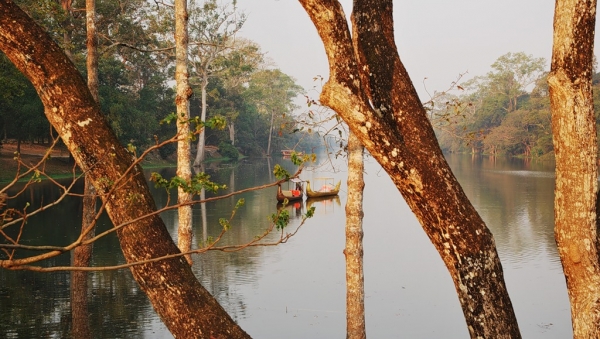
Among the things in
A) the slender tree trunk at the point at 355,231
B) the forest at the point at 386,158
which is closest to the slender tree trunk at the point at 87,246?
the slender tree trunk at the point at 355,231

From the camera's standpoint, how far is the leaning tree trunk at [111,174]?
105 inches

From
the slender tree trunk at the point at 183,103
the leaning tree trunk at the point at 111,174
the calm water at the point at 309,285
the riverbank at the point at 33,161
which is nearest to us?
the leaning tree trunk at the point at 111,174

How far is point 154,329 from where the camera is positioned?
27.6ft

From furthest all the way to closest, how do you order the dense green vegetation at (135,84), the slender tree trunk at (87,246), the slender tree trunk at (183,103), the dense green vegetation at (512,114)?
the dense green vegetation at (512,114)
the dense green vegetation at (135,84)
the slender tree trunk at (87,246)
the slender tree trunk at (183,103)

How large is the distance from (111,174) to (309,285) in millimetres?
9417

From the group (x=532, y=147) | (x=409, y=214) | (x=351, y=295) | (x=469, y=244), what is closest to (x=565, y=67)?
(x=469, y=244)

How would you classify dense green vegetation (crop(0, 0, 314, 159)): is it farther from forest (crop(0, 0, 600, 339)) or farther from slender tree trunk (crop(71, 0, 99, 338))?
forest (crop(0, 0, 600, 339))

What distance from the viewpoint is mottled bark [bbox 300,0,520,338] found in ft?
8.98

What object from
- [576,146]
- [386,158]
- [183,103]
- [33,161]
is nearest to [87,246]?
[183,103]

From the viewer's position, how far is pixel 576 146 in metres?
3.00

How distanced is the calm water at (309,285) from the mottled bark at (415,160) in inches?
210

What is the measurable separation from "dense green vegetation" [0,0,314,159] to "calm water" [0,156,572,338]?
2515mm

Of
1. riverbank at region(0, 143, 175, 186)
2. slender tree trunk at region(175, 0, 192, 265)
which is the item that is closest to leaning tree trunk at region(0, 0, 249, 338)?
slender tree trunk at region(175, 0, 192, 265)

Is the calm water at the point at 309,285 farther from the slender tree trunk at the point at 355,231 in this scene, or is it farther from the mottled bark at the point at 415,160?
the mottled bark at the point at 415,160
